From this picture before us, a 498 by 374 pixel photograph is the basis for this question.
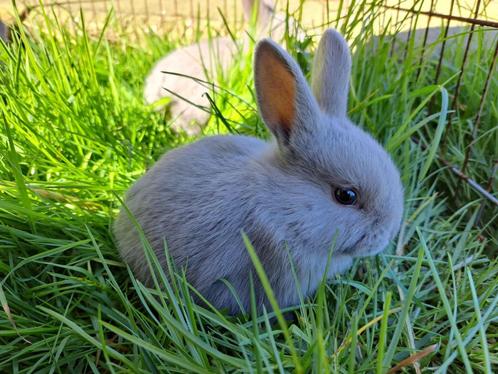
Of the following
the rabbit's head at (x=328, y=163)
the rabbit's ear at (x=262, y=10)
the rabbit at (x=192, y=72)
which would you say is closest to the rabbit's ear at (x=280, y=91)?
the rabbit's head at (x=328, y=163)

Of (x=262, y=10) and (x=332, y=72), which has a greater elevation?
(x=262, y=10)

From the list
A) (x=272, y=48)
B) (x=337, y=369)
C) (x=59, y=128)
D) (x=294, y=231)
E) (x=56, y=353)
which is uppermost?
(x=272, y=48)

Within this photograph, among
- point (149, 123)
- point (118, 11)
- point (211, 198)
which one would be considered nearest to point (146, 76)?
point (149, 123)

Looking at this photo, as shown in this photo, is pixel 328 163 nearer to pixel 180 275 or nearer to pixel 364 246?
pixel 364 246

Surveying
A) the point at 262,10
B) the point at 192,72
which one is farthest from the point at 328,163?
the point at 262,10

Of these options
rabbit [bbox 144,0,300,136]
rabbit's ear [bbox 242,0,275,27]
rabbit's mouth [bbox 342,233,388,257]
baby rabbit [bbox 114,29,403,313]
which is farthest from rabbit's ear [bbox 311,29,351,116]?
rabbit's ear [bbox 242,0,275,27]

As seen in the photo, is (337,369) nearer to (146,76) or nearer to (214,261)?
(214,261)

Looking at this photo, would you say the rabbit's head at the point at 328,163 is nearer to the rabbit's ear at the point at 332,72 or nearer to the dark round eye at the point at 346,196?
the dark round eye at the point at 346,196
